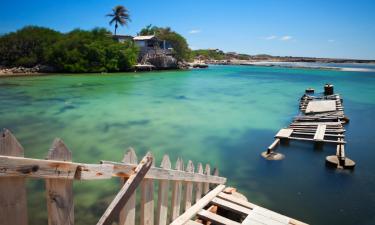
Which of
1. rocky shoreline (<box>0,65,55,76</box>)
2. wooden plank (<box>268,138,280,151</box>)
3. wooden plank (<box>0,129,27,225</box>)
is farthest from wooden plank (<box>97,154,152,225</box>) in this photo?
rocky shoreline (<box>0,65,55,76</box>)

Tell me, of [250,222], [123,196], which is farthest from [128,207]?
[250,222]

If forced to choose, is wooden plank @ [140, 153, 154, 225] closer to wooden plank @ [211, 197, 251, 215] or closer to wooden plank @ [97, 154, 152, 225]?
wooden plank @ [97, 154, 152, 225]

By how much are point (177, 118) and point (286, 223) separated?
1268 cm

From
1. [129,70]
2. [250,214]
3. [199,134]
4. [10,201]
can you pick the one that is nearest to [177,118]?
[199,134]

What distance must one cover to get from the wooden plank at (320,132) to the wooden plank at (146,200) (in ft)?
34.0

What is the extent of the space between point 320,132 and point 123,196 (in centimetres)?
1250

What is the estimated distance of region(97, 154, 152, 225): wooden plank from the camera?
194 centimetres

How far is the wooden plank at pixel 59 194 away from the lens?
1818 mm

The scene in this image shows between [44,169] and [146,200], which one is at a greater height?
[44,169]

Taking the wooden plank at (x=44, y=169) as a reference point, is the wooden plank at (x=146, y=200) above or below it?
below

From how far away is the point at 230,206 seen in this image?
197 inches

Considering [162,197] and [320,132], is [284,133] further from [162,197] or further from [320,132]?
[162,197]

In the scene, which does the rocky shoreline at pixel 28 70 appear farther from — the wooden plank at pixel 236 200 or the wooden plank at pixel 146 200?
the wooden plank at pixel 146 200

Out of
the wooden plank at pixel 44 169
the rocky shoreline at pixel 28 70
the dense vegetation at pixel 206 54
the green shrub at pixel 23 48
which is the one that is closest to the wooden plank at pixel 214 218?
the wooden plank at pixel 44 169
